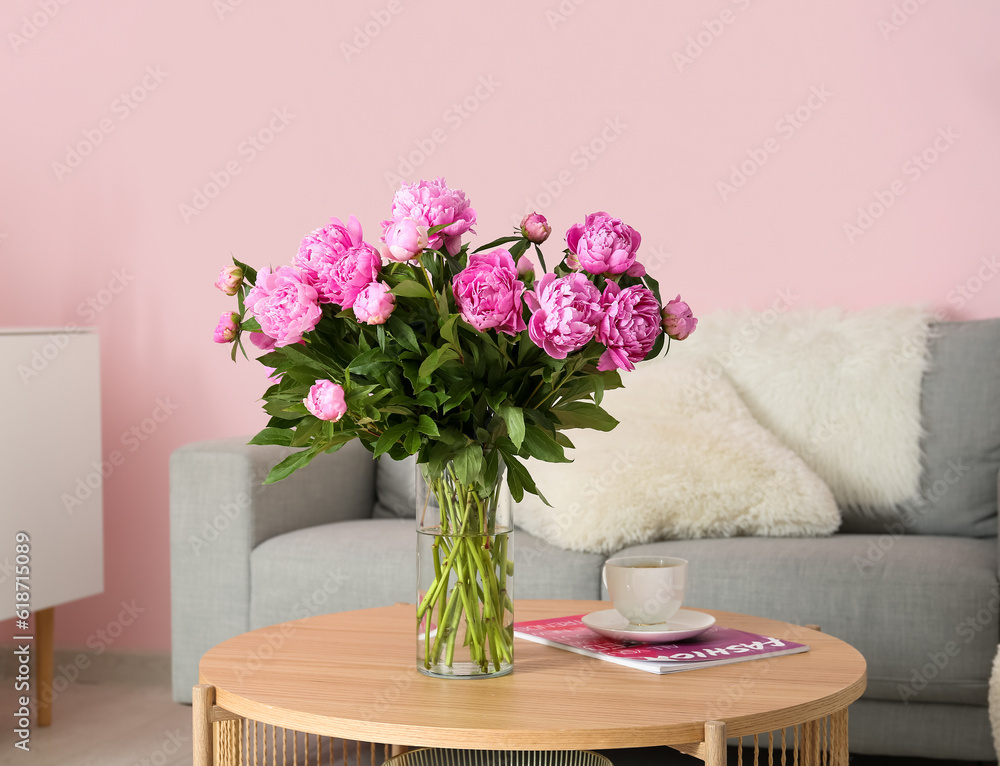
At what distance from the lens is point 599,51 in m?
2.82

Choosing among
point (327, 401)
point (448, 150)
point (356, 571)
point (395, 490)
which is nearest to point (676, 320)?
point (327, 401)

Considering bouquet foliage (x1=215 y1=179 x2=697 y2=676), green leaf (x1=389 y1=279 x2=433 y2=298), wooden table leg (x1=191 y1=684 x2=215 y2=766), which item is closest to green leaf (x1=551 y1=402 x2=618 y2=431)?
bouquet foliage (x1=215 y1=179 x2=697 y2=676)

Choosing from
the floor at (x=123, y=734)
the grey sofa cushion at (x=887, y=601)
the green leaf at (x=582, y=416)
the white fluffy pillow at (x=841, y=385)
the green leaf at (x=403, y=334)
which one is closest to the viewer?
the green leaf at (x=403, y=334)

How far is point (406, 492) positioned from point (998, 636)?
138 cm

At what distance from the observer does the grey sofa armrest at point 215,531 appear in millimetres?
2314

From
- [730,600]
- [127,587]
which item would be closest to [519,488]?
[730,600]

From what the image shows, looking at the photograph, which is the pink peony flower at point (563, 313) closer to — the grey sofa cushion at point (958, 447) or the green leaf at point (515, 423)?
the green leaf at point (515, 423)

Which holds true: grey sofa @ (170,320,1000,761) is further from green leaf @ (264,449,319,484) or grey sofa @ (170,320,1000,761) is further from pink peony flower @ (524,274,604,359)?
pink peony flower @ (524,274,604,359)

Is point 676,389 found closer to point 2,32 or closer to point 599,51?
point 599,51

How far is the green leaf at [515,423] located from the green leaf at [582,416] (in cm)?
11

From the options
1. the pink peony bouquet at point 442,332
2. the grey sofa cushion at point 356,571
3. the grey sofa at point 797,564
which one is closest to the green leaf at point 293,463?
the pink peony bouquet at point 442,332

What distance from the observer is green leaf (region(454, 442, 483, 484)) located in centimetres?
113

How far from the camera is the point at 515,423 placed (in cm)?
109

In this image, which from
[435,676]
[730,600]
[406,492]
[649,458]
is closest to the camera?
[435,676]
